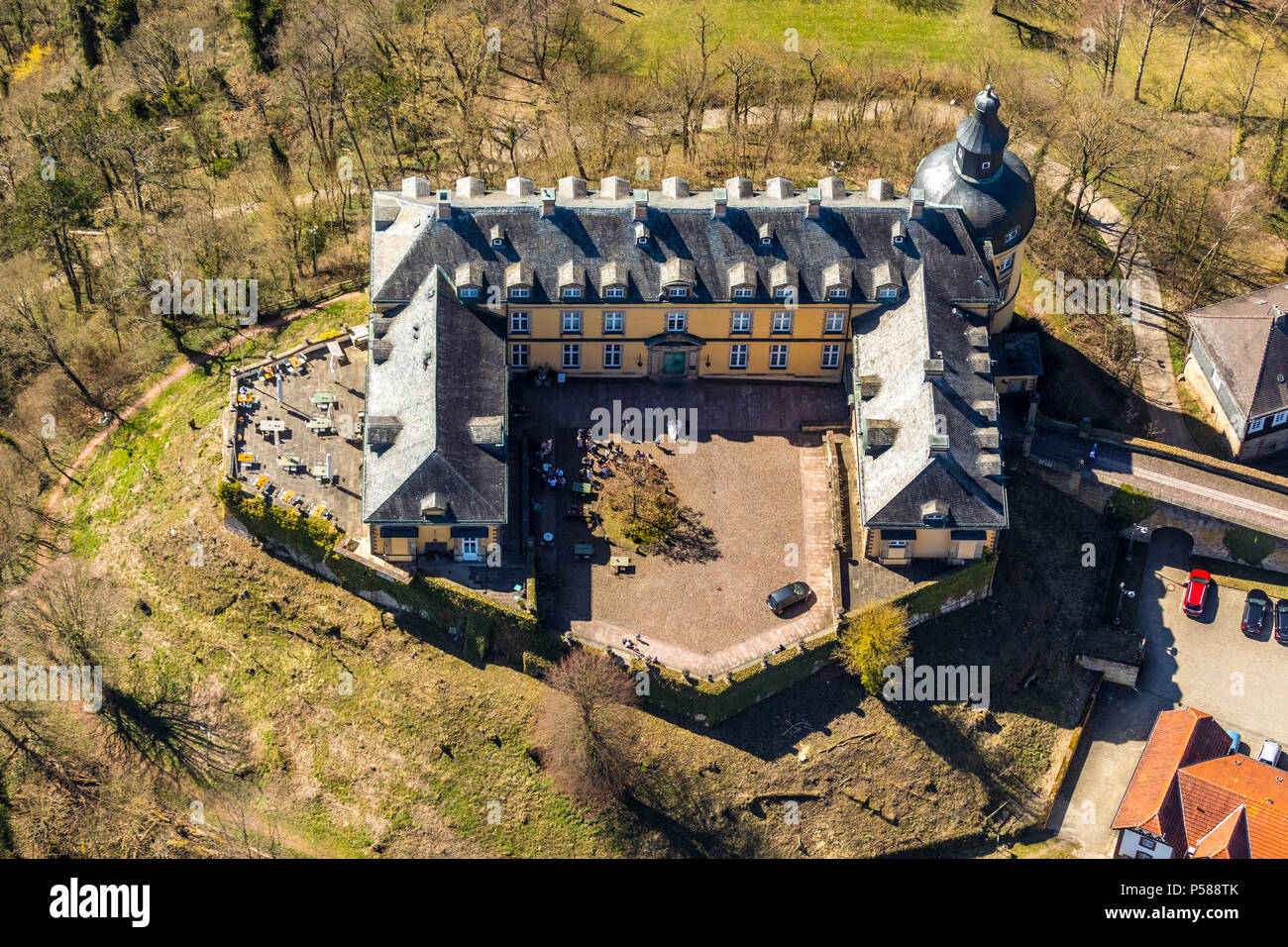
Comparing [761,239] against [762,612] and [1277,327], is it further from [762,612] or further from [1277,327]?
[1277,327]

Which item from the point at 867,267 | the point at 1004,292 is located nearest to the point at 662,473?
the point at 867,267

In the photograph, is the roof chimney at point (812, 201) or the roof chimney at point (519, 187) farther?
the roof chimney at point (519, 187)

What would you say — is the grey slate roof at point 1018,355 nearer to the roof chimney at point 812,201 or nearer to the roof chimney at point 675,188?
the roof chimney at point 812,201

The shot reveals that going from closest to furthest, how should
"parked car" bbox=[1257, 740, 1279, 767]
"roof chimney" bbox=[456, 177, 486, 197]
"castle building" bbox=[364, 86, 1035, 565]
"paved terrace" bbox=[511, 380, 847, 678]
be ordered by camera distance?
"castle building" bbox=[364, 86, 1035, 565] < "paved terrace" bbox=[511, 380, 847, 678] < "parked car" bbox=[1257, 740, 1279, 767] < "roof chimney" bbox=[456, 177, 486, 197]

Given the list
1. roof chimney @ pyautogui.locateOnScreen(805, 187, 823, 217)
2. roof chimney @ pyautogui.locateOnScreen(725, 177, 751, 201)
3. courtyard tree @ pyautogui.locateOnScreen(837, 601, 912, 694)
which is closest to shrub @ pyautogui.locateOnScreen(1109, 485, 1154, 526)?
courtyard tree @ pyautogui.locateOnScreen(837, 601, 912, 694)

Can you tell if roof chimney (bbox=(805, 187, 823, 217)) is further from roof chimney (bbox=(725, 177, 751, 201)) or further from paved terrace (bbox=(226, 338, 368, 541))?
paved terrace (bbox=(226, 338, 368, 541))

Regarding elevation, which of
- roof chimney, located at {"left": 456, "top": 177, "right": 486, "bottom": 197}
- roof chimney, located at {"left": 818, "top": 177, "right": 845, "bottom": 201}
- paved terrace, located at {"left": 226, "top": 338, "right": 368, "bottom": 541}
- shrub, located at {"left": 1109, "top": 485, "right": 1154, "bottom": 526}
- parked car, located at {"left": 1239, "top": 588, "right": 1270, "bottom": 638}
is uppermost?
roof chimney, located at {"left": 818, "top": 177, "right": 845, "bottom": 201}

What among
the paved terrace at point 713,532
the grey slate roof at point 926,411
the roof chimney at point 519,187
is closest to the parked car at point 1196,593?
the grey slate roof at point 926,411
